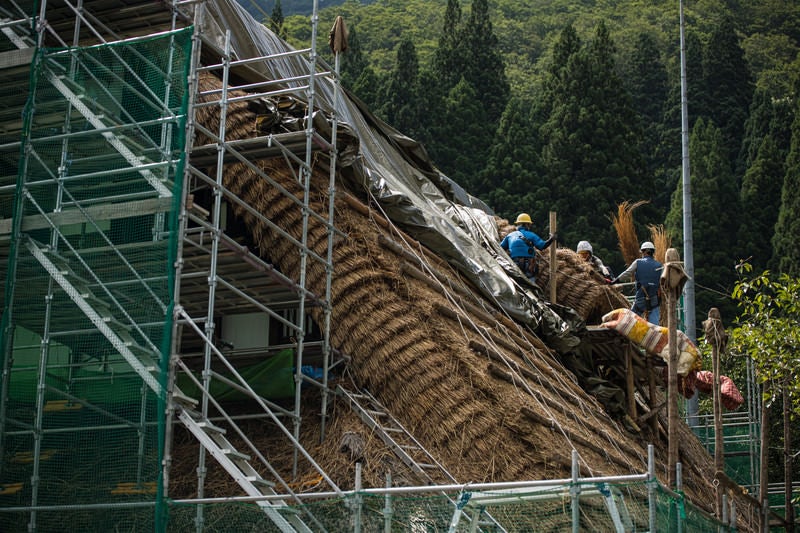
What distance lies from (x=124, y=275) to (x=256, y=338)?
303cm

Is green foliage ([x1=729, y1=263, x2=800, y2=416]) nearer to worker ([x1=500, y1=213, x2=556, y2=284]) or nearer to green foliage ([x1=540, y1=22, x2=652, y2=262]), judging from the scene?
worker ([x1=500, y1=213, x2=556, y2=284])

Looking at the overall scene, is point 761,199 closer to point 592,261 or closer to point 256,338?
point 592,261

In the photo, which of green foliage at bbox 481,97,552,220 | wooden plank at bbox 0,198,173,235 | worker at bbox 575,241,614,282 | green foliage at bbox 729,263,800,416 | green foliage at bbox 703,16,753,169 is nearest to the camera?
wooden plank at bbox 0,198,173,235

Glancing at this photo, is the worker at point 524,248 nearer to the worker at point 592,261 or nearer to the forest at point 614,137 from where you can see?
the worker at point 592,261

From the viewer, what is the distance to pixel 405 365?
38.8ft

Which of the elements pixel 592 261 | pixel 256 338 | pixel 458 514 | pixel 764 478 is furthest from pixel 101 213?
pixel 592 261

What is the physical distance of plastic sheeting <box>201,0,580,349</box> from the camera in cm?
1356

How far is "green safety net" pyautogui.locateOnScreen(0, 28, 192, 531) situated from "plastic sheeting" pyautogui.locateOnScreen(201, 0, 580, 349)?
2.32 meters

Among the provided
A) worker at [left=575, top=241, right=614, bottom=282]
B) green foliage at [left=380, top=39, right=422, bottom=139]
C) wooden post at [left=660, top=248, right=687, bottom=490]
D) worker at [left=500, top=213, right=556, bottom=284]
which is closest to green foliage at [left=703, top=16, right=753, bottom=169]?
green foliage at [left=380, top=39, right=422, bottom=139]

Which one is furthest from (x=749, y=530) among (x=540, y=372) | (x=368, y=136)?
(x=368, y=136)

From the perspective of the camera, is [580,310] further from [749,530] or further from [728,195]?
[728,195]

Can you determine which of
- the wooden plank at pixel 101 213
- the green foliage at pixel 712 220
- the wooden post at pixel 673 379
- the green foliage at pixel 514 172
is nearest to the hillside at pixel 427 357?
the wooden post at pixel 673 379

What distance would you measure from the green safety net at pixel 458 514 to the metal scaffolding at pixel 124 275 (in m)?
0.22

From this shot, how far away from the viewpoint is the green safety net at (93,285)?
993cm
